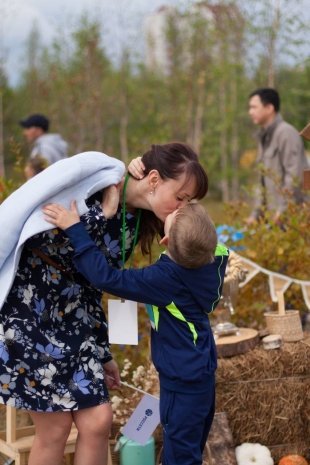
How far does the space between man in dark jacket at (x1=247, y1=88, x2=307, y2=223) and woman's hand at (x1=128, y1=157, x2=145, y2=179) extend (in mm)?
3294

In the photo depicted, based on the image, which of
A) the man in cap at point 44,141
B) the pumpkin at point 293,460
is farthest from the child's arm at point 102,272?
the man in cap at point 44,141

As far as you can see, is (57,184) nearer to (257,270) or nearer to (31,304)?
(31,304)

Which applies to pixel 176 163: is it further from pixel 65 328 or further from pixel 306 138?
pixel 306 138

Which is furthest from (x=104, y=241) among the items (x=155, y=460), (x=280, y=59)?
(x=280, y=59)

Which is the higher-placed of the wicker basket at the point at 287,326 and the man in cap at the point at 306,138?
the man in cap at the point at 306,138

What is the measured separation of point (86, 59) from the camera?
17.0 metres

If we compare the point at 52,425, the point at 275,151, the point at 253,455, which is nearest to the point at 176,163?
the point at 52,425

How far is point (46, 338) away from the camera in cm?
278

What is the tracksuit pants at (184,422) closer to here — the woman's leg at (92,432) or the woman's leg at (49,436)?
the woman's leg at (92,432)

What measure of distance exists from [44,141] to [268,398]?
16.7 ft

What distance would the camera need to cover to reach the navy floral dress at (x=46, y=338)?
2.78 metres

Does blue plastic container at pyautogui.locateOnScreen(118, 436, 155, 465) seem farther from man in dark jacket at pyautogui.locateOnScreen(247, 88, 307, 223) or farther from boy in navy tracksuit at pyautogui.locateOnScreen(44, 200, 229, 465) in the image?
man in dark jacket at pyautogui.locateOnScreen(247, 88, 307, 223)

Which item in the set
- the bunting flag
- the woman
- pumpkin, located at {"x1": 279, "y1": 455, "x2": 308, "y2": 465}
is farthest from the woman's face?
the bunting flag

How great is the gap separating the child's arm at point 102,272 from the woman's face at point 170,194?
0.23m
